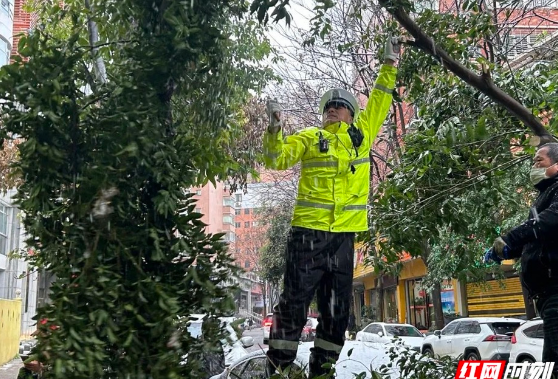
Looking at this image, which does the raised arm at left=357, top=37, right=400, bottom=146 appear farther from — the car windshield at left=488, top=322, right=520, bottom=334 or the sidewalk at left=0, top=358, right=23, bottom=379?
the car windshield at left=488, top=322, right=520, bottom=334

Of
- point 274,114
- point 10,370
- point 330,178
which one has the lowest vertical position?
point 10,370

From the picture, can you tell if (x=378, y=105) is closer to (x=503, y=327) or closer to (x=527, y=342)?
(x=527, y=342)

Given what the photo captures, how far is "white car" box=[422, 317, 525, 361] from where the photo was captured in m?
15.5

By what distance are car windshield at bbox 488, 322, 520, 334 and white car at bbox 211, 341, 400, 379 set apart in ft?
40.2

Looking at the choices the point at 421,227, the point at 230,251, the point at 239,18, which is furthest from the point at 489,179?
the point at 230,251

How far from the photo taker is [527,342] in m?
13.2

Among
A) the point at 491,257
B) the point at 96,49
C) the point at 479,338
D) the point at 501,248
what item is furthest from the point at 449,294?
the point at 96,49

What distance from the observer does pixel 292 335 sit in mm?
3635

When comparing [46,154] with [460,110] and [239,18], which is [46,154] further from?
[460,110]

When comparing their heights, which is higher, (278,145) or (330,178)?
(278,145)

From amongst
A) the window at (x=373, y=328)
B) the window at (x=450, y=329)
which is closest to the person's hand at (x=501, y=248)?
the window at (x=450, y=329)

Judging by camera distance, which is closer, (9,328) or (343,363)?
(343,363)

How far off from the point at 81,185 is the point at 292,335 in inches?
63.8

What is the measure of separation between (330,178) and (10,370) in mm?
16571
